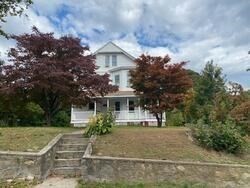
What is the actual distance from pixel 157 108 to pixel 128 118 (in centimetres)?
1003

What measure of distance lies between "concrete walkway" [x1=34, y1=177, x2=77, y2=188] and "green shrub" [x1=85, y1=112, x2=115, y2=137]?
2534mm

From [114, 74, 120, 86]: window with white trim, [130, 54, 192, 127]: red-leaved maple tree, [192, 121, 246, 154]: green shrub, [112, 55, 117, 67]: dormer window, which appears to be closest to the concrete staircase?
[192, 121, 246, 154]: green shrub

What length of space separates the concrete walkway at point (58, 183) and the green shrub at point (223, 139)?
4199 millimetres

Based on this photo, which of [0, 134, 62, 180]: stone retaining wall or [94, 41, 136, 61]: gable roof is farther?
[94, 41, 136, 61]: gable roof

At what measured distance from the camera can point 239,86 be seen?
17.7 m

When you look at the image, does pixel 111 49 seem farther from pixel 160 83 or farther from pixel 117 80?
pixel 160 83

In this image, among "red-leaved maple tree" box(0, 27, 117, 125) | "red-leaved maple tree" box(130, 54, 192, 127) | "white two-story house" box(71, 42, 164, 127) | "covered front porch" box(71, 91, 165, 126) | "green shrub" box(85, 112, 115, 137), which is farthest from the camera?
"white two-story house" box(71, 42, 164, 127)

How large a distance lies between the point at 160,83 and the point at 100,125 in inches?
321

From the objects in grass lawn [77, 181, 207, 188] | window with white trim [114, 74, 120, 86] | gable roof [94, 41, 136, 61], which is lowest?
grass lawn [77, 181, 207, 188]

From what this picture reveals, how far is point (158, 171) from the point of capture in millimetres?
7875

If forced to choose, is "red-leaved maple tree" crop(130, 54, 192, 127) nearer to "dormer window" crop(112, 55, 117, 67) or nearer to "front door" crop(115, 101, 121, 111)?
"front door" crop(115, 101, 121, 111)

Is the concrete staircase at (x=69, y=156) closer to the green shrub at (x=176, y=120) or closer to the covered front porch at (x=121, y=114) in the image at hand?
the green shrub at (x=176, y=120)

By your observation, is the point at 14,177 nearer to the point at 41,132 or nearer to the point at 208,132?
the point at 41,132

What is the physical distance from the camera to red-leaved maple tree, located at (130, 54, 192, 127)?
691 inches
